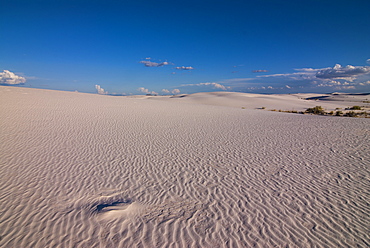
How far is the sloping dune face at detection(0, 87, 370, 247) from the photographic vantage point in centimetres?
353

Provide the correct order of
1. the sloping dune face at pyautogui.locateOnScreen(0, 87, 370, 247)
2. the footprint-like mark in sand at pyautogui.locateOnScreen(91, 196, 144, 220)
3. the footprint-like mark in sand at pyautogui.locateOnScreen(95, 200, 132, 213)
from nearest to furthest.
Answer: the sloping dune face at pyautogui.locateOnScreen(0, 87, 370, 247)
the footprint-like mark in sand at pyautogui.locateOnScreen(91, 196, 144, 220)
the footprint-like mark in sand at pyautogui.locateOnScreen(95, 200, 132, 213)

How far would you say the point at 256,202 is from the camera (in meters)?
4.52

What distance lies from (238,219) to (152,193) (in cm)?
216

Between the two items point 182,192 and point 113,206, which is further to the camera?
point 182,192

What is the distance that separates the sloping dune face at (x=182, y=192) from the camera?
3.53 m

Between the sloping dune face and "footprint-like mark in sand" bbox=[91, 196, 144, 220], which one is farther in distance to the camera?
"footprint-like mark in sand" bbox=[91, 196, 144, 220]

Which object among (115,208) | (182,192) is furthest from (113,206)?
(182,192)

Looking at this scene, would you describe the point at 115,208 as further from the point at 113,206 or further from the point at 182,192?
the point at 182,192

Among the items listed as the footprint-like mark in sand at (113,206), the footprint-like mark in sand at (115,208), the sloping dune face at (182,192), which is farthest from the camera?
the footprint-like mark in sand at (113,206)

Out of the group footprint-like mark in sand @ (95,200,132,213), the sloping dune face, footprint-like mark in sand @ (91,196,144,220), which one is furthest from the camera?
footprint-like mark in sand @ (95,200,132,213)

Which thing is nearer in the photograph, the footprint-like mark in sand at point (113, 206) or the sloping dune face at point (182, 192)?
the sloping dune face at point (182, 192)

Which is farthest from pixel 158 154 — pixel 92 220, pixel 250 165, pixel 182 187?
pixel 92 220

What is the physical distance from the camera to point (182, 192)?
495 cm

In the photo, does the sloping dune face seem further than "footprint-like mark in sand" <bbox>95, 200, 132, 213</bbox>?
No
